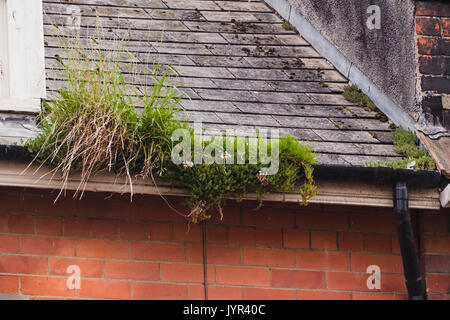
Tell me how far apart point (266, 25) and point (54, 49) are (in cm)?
184

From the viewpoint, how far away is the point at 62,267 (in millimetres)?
4180

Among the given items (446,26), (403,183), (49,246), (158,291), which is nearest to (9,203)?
(49,246)

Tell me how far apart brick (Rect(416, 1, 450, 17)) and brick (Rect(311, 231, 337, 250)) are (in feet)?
5.58

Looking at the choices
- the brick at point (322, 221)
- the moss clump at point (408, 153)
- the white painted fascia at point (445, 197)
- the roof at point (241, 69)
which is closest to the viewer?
the white painted fascia at point (445, 197)

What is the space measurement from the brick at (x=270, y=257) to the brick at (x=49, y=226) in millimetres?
1252

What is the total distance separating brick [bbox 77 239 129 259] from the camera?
419cm

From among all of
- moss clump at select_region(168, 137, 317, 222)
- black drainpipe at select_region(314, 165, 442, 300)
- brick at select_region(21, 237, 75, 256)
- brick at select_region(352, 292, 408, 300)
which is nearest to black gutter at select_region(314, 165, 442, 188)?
black drainpipe at select_region(314, 165, 442, 300)

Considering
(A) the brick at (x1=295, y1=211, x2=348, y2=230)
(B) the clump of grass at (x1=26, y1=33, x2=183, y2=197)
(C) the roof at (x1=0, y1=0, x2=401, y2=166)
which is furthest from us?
(C) the roof at (x1=0, y1=0, x2=401, y2=166)

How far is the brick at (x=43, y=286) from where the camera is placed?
4160 mm

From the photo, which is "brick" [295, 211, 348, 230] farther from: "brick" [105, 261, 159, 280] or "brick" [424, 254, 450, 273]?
"brick" [105, 261, 159, 280]

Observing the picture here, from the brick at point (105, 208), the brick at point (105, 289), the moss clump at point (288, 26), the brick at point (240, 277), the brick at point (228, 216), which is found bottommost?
the brick at point (105, 289)

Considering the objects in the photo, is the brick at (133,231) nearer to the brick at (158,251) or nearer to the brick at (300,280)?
the brick at (158,251)

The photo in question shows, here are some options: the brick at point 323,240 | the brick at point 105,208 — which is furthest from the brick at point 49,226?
the brick at point 323,240
